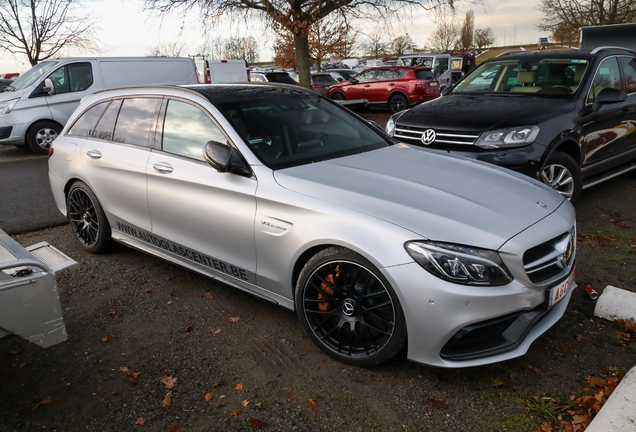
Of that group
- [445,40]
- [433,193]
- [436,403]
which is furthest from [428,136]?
[445,40]

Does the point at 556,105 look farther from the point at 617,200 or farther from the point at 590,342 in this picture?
the point at 590,342

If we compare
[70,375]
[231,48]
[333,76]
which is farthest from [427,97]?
[231,48]

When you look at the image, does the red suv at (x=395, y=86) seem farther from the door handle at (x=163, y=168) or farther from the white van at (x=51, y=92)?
the door handle at (x=163, y=168)

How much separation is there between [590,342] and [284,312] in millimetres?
2131

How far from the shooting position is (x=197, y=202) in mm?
3619

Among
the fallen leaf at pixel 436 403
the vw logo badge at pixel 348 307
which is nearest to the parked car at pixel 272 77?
the vw logo badge at pixel 348 307

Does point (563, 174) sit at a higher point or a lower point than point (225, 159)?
lower

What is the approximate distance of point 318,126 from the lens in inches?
155

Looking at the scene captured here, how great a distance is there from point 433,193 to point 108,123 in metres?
3.15

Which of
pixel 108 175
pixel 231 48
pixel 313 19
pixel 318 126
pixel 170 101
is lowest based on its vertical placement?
pixel 108 175

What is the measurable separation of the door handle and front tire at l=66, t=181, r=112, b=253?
1.04 m

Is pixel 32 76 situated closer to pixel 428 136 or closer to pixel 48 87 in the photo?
pixel 48 87

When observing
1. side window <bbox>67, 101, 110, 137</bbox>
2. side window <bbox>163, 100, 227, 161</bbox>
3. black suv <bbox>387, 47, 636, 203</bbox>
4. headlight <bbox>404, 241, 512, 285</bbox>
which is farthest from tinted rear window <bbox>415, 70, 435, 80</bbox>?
headlight <bbox>404, 241, 512, 285</bbox>

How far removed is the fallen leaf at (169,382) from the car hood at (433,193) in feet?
4.50
